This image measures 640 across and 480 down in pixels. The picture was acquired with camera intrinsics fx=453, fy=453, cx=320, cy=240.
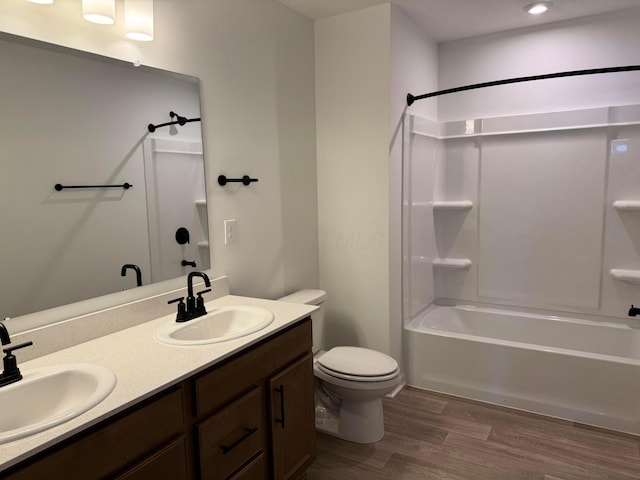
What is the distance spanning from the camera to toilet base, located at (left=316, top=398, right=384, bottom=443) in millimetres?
2465

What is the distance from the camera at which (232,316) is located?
2047 millimetres

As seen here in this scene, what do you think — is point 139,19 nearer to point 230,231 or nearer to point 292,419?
point 230,231

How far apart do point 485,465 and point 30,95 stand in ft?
8.23

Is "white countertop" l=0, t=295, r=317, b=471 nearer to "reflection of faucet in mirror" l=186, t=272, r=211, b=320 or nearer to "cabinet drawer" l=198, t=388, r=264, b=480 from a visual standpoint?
"reflection of faucet in mirror" l=186, t=272, r=211, b=320

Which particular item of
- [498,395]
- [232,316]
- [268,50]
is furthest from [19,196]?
[498,395]

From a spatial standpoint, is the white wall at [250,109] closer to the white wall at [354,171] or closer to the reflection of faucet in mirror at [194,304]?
the white wall at [354,171]

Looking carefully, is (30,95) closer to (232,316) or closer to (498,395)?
(232,316)

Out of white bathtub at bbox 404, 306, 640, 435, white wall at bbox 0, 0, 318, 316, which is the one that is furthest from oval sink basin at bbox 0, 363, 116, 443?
white bathtub at bbox 404, 306, 640, 435

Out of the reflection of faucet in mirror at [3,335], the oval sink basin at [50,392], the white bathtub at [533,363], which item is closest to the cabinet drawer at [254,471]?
the oval sink basin at [50,392]

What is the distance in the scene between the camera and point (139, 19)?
5.86 ft

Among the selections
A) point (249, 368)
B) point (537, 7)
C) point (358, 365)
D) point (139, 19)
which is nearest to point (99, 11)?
point (139, 19)

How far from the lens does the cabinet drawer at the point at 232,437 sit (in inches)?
58.6

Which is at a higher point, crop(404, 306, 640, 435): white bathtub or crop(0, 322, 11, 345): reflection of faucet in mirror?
crop(0, 322, 11, 345): reflection of faucet in mirror

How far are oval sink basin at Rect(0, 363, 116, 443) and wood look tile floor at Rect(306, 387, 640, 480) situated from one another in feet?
4.19
